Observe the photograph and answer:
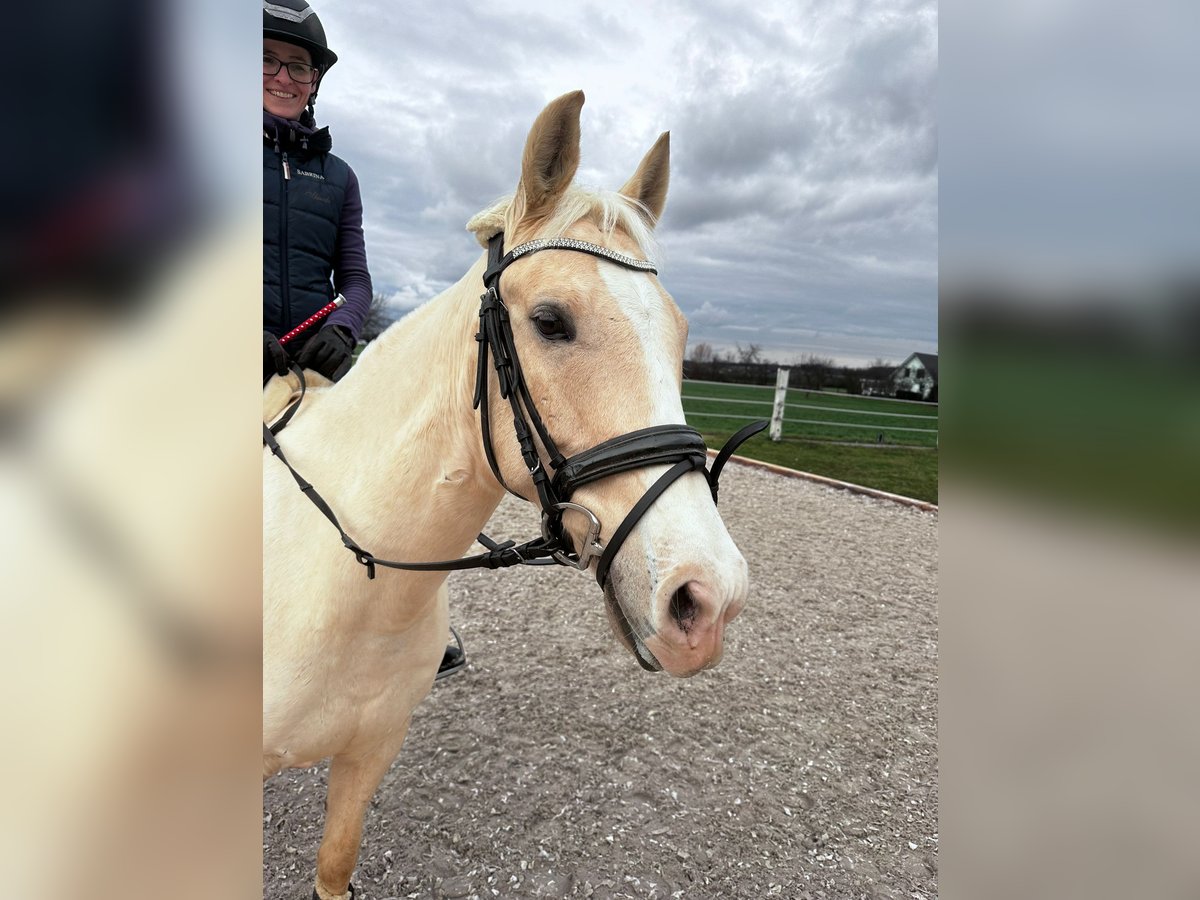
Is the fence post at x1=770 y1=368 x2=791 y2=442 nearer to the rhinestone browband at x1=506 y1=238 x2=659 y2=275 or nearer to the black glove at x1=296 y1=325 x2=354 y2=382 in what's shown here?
the black glove at x1=296 y1=325 x2=354 y2=382

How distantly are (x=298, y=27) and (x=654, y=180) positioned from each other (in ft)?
6.15

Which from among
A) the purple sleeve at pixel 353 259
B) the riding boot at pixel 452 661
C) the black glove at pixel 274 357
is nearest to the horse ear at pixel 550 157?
the black glove at pixel 274 357

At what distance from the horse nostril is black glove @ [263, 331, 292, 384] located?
193 cm

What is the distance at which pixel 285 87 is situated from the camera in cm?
291

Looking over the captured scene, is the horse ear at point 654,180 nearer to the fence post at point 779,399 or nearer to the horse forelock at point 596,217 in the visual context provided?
the horse forelock at point 596,217

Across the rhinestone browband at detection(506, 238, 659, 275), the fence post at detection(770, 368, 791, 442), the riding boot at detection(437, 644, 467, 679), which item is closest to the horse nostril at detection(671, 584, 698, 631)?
the rhinestone browband at detection(506, 238, 659, 275)

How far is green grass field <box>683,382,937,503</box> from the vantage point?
13195 mm

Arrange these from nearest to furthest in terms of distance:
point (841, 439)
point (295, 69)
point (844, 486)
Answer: point (295, 69)
point (844, 486)
point (841, 439)
